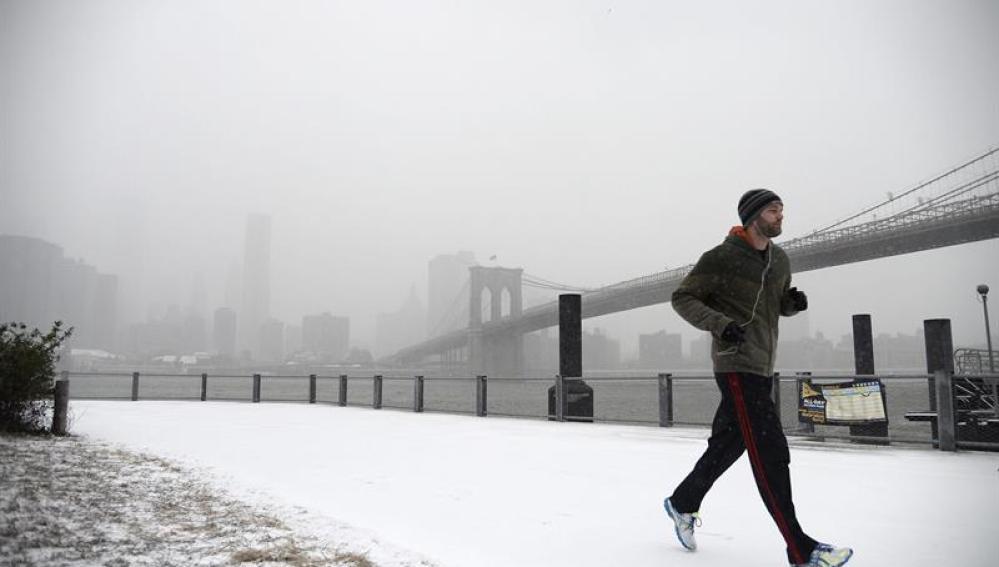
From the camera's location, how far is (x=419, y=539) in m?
2.86

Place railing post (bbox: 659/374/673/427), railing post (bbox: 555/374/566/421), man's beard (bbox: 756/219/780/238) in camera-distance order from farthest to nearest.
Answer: railing post (bbox: 555/374/566/421), railing post (bbox: 659/374/673/427), man's beard (bbox: 756/219/780/238)

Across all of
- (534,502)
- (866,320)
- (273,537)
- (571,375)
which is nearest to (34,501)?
(273,537)

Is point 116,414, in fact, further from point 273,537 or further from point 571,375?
point 273,537

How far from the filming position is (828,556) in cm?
227

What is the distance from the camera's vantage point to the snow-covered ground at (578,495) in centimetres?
271

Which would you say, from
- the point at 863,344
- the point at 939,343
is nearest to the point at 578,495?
the point at 939,343

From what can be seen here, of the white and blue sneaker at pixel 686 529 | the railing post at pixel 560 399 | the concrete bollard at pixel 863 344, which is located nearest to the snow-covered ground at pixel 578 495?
the white and blue sneaker at pixel 686 529

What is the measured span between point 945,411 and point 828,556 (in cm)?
528

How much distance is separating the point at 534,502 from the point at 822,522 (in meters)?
1.55

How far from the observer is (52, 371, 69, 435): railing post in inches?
265

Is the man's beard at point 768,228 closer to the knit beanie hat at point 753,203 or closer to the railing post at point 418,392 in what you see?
the knit beanie hat at point 753,203

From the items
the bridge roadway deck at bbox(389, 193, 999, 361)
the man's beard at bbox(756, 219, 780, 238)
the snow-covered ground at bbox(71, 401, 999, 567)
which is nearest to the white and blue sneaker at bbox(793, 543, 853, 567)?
the snow-covered ground at bbox(71, 401, 999, 567)

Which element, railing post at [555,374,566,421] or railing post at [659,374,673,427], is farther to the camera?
railing post at [555,374,566,421]

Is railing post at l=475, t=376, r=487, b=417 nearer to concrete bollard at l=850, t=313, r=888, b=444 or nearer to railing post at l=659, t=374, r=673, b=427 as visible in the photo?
railing post at l=659, t=374, r=673, b=427
